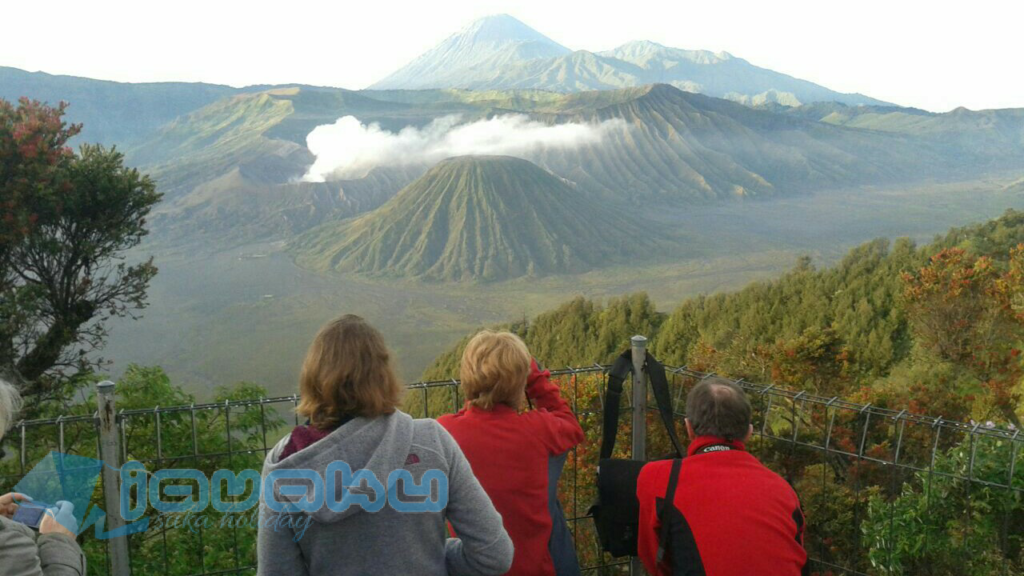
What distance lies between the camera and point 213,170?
107 metres

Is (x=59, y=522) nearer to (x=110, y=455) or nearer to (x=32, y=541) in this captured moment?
(x=32, y=541)

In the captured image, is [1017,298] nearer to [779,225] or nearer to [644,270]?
[644,270]

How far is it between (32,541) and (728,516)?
5.34ft

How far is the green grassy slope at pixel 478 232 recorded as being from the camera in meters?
78.8

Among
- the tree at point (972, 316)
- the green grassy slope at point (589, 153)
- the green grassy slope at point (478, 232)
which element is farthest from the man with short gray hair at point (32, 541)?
the green grassy slope at point (589, 153)

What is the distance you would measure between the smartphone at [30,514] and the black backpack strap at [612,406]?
1516 millimetres

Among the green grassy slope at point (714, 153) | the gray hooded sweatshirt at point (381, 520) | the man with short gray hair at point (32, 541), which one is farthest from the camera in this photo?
the green grassy slope at point (714, 153)

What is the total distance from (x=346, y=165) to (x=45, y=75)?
71850 mm

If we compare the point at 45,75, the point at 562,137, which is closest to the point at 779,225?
the point at 562,137

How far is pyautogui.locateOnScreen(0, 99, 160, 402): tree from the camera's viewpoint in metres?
9.12

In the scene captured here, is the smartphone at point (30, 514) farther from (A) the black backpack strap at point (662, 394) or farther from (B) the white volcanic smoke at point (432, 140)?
(B) the white volcanic smoke at point (432, 140)

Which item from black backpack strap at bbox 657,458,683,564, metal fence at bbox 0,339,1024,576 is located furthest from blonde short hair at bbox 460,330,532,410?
black backpack strap at bbox 657,458,683,564

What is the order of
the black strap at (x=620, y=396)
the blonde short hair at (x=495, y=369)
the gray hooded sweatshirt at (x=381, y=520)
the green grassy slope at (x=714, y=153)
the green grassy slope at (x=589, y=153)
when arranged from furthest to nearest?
the green grassy slope at (x=714, y=153) < the green grassy slope at (x=589, y=153) < the black strap at (x=620, y=396) < the blonde short hair at (x=495, y=369) < the gray hooded sweatshirt at (x=381, y=520)

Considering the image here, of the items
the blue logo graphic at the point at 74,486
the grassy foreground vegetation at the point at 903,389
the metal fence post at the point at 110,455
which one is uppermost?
the metal fence post at the point at 110,455
